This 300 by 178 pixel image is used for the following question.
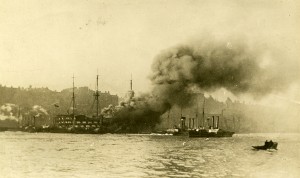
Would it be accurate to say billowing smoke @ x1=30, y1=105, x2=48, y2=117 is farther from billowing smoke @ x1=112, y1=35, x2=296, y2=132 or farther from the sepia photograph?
billowing smoke @ x1=112, y1=35, x2=296, y2=132

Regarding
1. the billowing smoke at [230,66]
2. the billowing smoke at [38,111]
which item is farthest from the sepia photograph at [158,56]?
the billowing smoke at [38,111]

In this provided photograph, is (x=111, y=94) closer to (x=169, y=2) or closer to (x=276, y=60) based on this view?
(x=169, y=2)

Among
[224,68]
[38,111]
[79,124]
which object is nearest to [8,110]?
[38,111]

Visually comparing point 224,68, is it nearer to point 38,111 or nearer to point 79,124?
point 38,111

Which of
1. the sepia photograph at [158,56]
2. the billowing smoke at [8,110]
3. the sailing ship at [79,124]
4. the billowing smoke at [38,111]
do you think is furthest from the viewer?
the sailing ship at [79,124]

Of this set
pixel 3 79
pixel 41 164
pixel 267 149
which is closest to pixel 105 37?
pixel 3 79

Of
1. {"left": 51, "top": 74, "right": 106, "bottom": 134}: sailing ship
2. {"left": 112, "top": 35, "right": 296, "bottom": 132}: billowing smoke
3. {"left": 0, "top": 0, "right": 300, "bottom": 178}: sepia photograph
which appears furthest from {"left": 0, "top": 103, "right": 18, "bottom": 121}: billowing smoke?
{"left": 51, "top": 74, "right": 106, "bottom": 134}: sailing ship

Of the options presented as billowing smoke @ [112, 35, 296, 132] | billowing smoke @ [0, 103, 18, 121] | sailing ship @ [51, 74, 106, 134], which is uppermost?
billowing smoke @ [112, 35, 296, 132]

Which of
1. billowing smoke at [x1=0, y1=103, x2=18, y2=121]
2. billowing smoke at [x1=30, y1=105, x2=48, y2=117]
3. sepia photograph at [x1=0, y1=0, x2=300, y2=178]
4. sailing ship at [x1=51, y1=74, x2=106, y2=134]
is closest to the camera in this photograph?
sepia photograph at [x1=0, y1=0, x2=300, y2=178]

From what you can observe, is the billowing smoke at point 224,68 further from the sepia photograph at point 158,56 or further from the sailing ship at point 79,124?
the sailing ship at point 79,124
